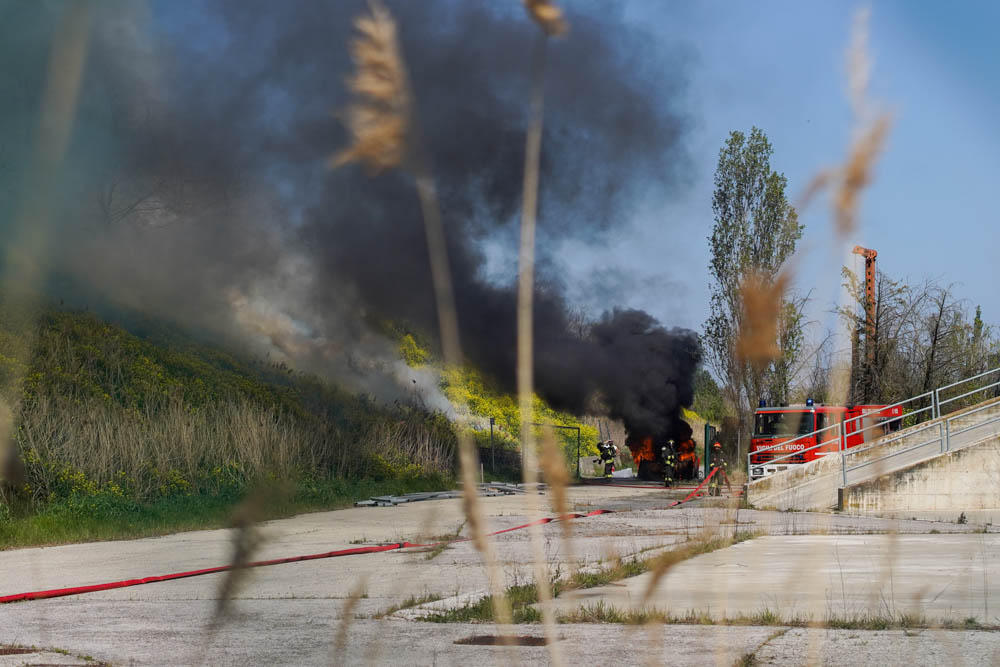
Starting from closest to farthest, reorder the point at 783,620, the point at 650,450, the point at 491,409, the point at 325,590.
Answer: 1. the point at 783,620
2. the point at 325,590
3. the point at 650,450
4. the point at 491,409

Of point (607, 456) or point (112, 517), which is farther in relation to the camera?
point (607, 456)

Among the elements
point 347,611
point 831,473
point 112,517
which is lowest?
point 112,517

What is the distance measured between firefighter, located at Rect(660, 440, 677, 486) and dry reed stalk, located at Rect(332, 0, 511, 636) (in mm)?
23565

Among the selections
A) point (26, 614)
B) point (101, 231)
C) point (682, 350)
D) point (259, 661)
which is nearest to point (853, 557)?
point (259, 661)

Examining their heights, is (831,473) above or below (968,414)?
below

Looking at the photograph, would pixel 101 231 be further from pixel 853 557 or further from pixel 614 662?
pixel 614 662

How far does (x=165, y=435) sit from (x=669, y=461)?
14.0m

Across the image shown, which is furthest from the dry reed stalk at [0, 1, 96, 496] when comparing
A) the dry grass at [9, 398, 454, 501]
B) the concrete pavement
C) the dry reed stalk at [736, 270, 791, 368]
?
the dry grass at [9, 398, 454, 501]

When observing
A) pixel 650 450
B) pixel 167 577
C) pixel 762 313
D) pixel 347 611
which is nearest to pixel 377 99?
pixel 762 313

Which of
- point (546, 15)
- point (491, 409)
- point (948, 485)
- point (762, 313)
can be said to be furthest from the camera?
point (491, 409)

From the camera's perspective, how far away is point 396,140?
1.17 m

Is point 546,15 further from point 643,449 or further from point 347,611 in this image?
point 643,449

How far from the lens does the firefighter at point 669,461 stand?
979 inches

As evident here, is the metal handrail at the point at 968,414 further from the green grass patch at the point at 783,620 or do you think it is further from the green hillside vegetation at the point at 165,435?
the green grass patch at the point at 783,620
